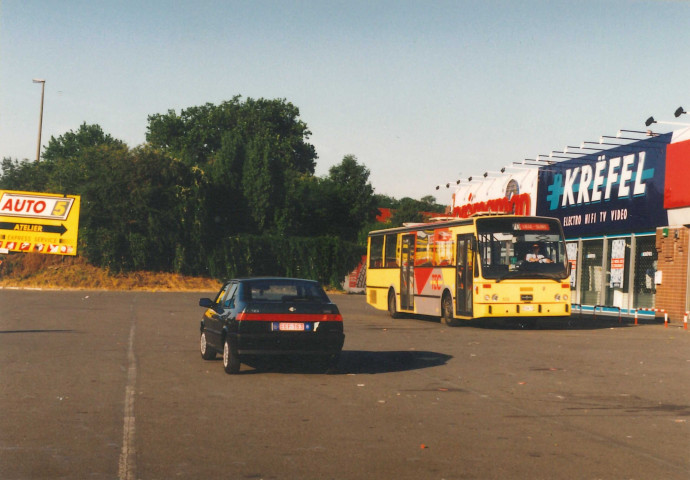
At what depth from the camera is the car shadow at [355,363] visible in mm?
14227

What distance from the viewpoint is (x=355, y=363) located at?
15516 millimetres

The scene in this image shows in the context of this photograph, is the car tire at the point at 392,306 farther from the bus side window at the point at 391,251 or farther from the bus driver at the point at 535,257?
the bus driver at the point at 535,257

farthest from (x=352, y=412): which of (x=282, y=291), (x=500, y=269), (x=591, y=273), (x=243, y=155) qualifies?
(x=243, y=155)

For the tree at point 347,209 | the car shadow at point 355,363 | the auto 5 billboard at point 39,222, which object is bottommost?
the car shadow at point 355,363

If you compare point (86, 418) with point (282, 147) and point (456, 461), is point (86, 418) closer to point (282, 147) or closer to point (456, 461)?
point (456, 461)

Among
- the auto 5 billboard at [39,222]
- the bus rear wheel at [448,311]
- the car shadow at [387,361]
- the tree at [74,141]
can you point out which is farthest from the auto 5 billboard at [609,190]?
the tree at [74,141]

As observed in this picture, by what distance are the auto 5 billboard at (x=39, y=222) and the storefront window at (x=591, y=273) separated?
30.6 m

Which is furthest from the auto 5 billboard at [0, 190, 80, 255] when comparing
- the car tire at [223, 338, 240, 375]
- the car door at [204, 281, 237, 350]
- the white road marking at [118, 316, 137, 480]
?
the car tire at [223, 338, 240, 375]

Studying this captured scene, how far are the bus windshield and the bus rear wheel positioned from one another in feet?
7.02

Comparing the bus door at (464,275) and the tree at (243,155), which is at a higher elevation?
the tree at (243,155)

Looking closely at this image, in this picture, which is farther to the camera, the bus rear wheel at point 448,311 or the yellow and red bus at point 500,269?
the bus rear wheel at point 448,311

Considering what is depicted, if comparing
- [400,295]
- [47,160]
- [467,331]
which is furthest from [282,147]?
[467,331]

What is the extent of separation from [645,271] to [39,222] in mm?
35457

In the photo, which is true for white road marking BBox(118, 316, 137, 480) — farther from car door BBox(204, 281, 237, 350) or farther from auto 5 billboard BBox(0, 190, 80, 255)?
auto 5 billboard BBox(0, 190, 80, 255)
